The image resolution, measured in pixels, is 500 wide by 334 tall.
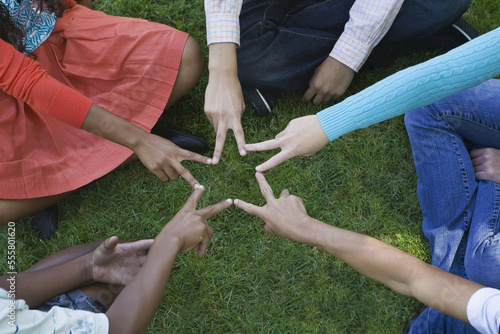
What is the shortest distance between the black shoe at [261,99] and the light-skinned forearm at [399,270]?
667 millimetres

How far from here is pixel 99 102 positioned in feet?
5.77

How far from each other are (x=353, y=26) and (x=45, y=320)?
1.37 meters

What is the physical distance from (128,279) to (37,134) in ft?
2.09

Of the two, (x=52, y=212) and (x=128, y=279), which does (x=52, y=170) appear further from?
(x=128, y=279)

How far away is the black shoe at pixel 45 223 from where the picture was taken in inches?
76.2

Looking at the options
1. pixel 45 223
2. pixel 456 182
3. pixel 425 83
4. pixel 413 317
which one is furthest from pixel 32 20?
pixel 413 317

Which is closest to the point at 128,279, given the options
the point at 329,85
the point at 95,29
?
the point at 95,29

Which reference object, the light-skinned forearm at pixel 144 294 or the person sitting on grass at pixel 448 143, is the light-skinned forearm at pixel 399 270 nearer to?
the person sitting on grass at pixel 448 143

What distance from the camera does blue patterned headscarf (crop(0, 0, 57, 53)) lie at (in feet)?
5.23

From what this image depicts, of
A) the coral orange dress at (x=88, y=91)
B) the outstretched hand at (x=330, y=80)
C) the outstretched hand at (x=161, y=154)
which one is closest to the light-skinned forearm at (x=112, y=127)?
the outstretched hand at (x=161, y=154)

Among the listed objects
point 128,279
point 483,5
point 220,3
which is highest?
point 220,3

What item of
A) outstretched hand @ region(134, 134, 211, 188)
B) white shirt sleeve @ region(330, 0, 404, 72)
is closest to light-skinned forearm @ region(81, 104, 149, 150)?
outstretched hand @ region(134, 134, 211, 188)

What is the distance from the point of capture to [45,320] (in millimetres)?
1229

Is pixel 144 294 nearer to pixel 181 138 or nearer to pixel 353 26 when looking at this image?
pixel 181 138
